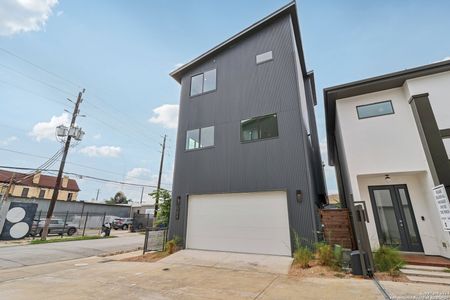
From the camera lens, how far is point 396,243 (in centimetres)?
691

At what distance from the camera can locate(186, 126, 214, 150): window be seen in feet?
33.0

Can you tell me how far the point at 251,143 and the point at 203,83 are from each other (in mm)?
4842

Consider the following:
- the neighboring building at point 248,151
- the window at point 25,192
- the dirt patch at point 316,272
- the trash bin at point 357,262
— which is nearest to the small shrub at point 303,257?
the dirt patch at point 316,272

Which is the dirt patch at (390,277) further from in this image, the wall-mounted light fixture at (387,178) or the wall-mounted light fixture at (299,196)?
the wall-mounted light fixture at (387,178)

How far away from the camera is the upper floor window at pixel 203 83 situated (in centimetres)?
1109

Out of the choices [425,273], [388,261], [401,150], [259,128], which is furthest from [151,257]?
[401,150]

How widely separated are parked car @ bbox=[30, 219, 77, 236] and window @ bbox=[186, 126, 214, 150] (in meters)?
15.8

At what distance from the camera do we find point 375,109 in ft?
24.7

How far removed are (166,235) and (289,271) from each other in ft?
20.6

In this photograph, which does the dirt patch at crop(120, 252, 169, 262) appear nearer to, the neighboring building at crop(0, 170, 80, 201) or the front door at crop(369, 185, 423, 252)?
the front door at crop(369, 185, 423, 252)

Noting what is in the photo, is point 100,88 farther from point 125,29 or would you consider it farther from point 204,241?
point 204,241

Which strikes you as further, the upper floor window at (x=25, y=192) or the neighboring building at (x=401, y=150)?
the upper floor window at (x=25, y=192)

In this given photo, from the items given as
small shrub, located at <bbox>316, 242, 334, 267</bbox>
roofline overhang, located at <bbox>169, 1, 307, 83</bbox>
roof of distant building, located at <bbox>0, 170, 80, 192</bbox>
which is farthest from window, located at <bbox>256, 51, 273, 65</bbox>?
roof of distant building, located at <bbox>0, 170, 80, 192</bbox>

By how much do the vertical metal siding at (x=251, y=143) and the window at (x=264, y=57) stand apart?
209 mm
